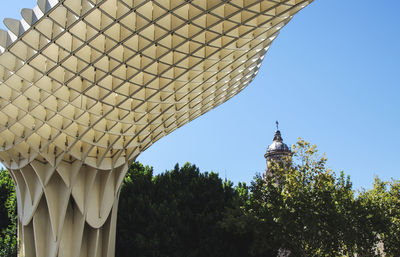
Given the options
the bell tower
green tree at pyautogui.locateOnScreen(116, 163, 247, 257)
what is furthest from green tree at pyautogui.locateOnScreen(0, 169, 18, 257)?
the bell tower

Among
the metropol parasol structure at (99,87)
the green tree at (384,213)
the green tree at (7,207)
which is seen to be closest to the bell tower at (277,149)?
the green tree at (384,213)

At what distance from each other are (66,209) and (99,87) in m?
11.1

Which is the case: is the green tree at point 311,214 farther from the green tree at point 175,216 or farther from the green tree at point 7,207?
the green tree at point 7,207

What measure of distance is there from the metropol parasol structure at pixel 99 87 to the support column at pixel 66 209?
3.3 inches

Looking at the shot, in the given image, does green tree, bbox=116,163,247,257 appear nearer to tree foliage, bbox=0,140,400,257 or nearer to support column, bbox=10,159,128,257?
tree foliage, bbox=0,140,400,257

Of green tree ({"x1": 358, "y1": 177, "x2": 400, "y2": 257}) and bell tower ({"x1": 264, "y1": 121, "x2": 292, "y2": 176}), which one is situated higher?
bell tower ({"x1": 264, "y1": 121, "x2": 292, "y2": 176})

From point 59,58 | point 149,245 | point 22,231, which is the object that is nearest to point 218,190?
point 149,245

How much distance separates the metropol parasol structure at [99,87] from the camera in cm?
2417

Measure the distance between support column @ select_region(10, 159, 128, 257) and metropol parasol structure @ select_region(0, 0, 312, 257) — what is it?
8 cm

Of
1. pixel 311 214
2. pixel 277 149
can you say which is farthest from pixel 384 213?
pixel 277 149

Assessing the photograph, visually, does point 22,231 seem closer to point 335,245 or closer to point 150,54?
point 150,54

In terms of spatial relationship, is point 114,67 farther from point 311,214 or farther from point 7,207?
point 7,207

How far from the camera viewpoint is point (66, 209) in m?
33.4

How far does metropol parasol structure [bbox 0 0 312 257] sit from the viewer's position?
24172 mm
